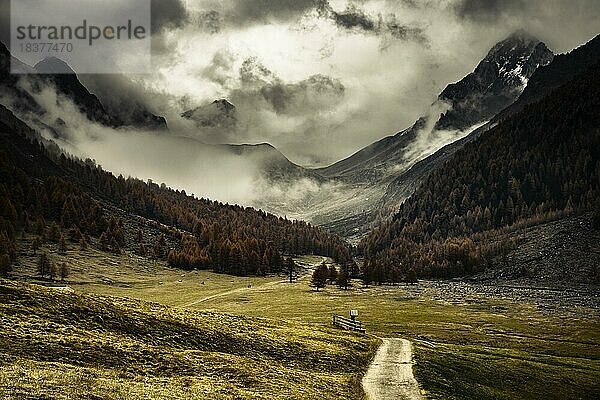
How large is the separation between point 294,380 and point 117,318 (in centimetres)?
1868

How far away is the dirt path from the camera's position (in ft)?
131

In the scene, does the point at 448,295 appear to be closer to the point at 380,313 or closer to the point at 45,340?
the point at 380,313

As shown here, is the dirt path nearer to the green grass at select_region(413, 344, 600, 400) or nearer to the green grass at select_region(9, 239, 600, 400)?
the green grass at select_region(413, 344, 600, 400)

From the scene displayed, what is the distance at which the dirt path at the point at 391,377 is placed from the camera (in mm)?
40062

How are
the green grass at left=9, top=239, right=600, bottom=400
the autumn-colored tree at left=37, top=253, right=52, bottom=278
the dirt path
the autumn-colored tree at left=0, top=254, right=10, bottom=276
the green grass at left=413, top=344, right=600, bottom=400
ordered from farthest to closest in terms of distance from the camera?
the autumn-colored tree at left=37, top=253, right=52, bottom=278
the autumn-colored tree at left=0, top=254, right=10, bottom=276
the green grass at left=9, top=239, right=600, bottom=400
the green grass at left=413, top=344, right=600, bottom=400
the dirt path

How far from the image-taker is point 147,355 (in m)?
39.7

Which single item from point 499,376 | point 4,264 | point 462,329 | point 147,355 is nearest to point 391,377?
point 499,376

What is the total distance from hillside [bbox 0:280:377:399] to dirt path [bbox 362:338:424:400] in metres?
1.45

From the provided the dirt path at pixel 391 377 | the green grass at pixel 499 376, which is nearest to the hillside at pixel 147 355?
the dirt path at pixel 391 377

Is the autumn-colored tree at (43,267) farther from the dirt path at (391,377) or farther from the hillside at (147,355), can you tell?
the dirt path at (391,377)

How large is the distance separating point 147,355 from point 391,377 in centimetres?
2355

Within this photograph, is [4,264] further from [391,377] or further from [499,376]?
[499,376]

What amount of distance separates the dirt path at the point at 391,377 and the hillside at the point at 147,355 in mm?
1454

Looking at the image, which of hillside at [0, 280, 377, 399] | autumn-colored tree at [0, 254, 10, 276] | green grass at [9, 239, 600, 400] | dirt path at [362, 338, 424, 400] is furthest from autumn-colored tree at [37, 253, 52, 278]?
dirt path at [362, 338, 424, 400]
